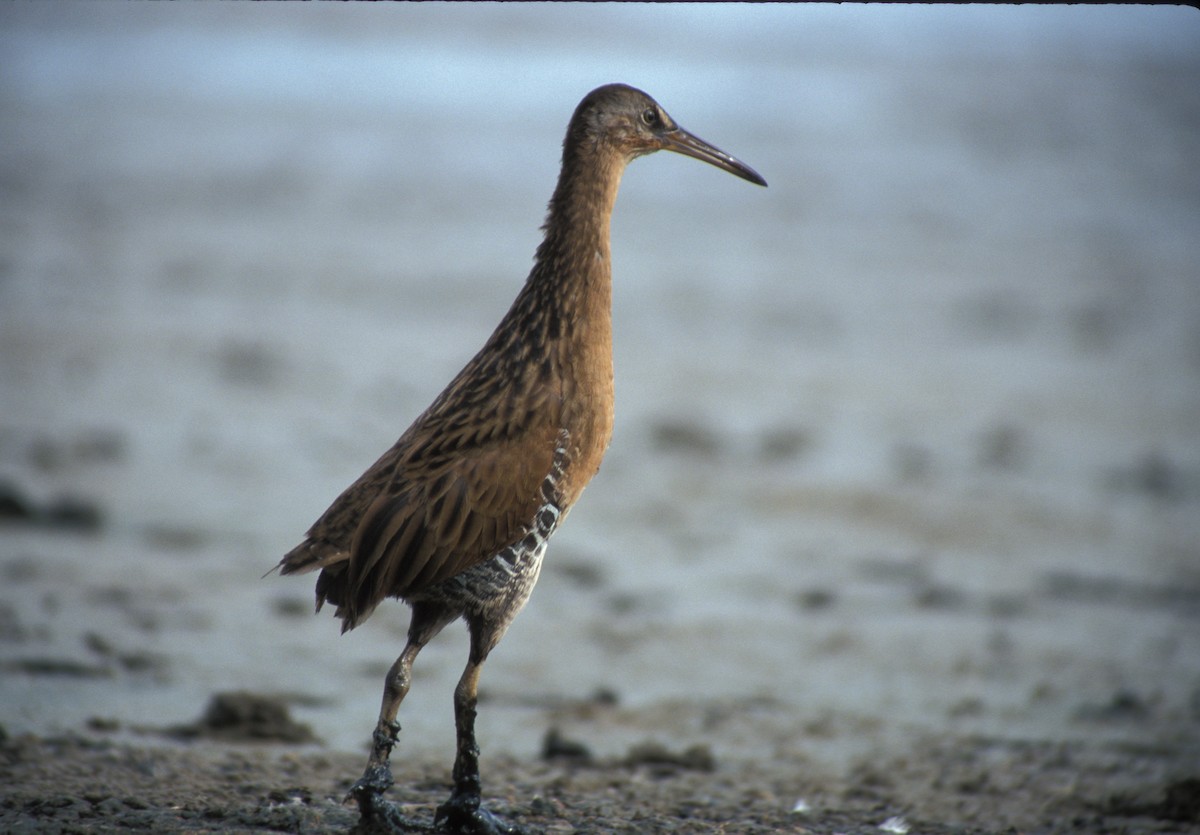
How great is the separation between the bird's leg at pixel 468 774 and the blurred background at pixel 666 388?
158cm

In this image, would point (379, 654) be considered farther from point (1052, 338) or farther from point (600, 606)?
point (1052, 338)

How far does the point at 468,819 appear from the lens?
5621mm

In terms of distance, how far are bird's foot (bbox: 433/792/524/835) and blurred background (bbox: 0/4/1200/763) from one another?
155 cm

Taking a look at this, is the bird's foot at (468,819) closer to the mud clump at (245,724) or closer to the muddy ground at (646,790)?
the muddy ground at (646,790)

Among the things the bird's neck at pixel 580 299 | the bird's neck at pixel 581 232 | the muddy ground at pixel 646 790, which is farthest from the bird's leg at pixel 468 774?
the bird's neck at pixel 581 232

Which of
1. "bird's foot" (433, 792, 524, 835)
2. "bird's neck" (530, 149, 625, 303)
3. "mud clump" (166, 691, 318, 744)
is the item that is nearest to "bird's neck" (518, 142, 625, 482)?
"bird's neck" (530, 149, 625, 303)

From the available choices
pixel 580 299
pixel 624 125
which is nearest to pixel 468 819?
pixel 580 299

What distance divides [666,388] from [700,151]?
7337 mm

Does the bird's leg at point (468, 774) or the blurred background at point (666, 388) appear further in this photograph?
the blurred background at point (666, 388)

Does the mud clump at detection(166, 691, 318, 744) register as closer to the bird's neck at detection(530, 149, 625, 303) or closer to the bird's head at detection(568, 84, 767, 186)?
the bird's neck at detection(530, 149, 625, 303)

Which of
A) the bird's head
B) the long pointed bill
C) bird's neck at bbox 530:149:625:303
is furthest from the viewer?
the long pointed bill

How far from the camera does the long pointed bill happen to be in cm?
613

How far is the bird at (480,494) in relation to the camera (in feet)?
17.7

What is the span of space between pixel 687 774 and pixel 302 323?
9.13m
